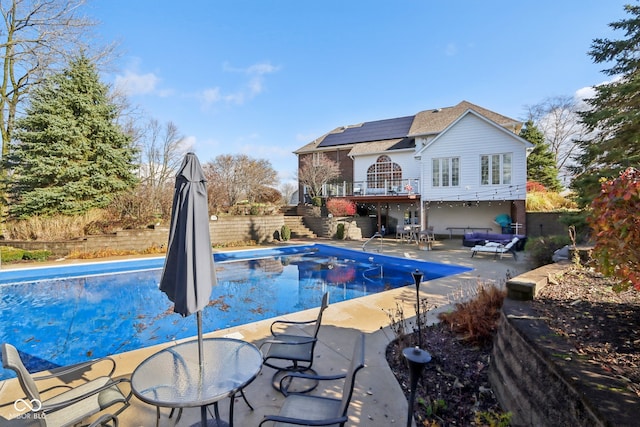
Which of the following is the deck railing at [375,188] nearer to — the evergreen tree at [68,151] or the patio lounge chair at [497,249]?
the patio lounge chair at [497,249]

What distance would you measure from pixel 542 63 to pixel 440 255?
11093mm

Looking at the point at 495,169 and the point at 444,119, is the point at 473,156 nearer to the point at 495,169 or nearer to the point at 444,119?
the point at 495,169

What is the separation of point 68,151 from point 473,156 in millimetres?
20067

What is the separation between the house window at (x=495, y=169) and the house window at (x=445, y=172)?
1.21 metres

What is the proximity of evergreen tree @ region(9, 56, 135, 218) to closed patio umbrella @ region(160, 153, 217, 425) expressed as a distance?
1482 cm

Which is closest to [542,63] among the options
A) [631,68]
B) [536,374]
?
[631,68]

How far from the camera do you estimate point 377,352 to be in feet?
12.5

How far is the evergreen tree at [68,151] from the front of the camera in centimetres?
1323

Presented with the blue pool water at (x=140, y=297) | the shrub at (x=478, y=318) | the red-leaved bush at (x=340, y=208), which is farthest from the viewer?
the red-leaved bush at (x=340, y=208)

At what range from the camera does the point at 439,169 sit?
53.9 feet

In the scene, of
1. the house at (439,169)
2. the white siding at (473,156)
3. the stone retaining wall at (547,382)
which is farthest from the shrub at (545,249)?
the stone retaining wall at (547,382)

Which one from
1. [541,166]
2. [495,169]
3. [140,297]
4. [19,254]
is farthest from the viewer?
[541,166]

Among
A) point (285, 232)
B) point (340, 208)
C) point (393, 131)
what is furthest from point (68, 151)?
point (393, 131)

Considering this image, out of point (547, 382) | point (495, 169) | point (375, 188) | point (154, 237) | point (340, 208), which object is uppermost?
point (495, 169)
